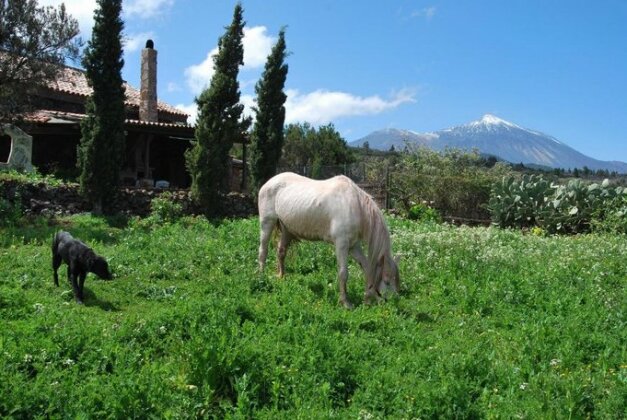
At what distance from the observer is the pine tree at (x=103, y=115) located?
19062 millimetres

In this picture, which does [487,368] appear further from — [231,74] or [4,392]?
[231,74]

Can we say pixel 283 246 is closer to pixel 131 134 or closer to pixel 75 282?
pixel 75 282

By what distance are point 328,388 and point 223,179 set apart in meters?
16.8

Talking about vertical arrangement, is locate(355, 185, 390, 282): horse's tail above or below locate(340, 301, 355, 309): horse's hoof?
above

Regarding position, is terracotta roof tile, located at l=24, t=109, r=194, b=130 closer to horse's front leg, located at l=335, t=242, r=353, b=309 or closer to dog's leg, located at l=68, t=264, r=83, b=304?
dog's leg, located at l=68, t=264, r=83, b=304

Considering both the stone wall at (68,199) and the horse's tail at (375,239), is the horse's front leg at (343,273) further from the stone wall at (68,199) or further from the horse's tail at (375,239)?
the stone wall at (68,199)

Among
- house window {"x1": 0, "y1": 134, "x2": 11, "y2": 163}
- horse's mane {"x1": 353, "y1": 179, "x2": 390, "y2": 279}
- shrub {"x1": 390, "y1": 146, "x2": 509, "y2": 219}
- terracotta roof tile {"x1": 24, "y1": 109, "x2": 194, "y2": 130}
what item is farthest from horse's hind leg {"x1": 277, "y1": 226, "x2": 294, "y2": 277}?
house window {"x1": 0, "y1": 134, "x2": 11, "y2": 163}

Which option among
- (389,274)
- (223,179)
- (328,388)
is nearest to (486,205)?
(223,179)

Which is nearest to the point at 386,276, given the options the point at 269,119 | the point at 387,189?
the point at 387,189

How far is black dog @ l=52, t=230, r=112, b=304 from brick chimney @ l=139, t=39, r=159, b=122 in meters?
20.6

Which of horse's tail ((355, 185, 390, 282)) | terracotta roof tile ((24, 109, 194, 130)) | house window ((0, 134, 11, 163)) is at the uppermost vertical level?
terracotta roof tile ((24, 109, 194, 130))

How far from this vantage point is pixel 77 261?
28.1ft

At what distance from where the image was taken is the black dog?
8.52 m

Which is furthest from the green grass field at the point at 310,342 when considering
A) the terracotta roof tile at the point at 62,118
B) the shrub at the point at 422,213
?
the terracotta roof tile at the point at 62,118
